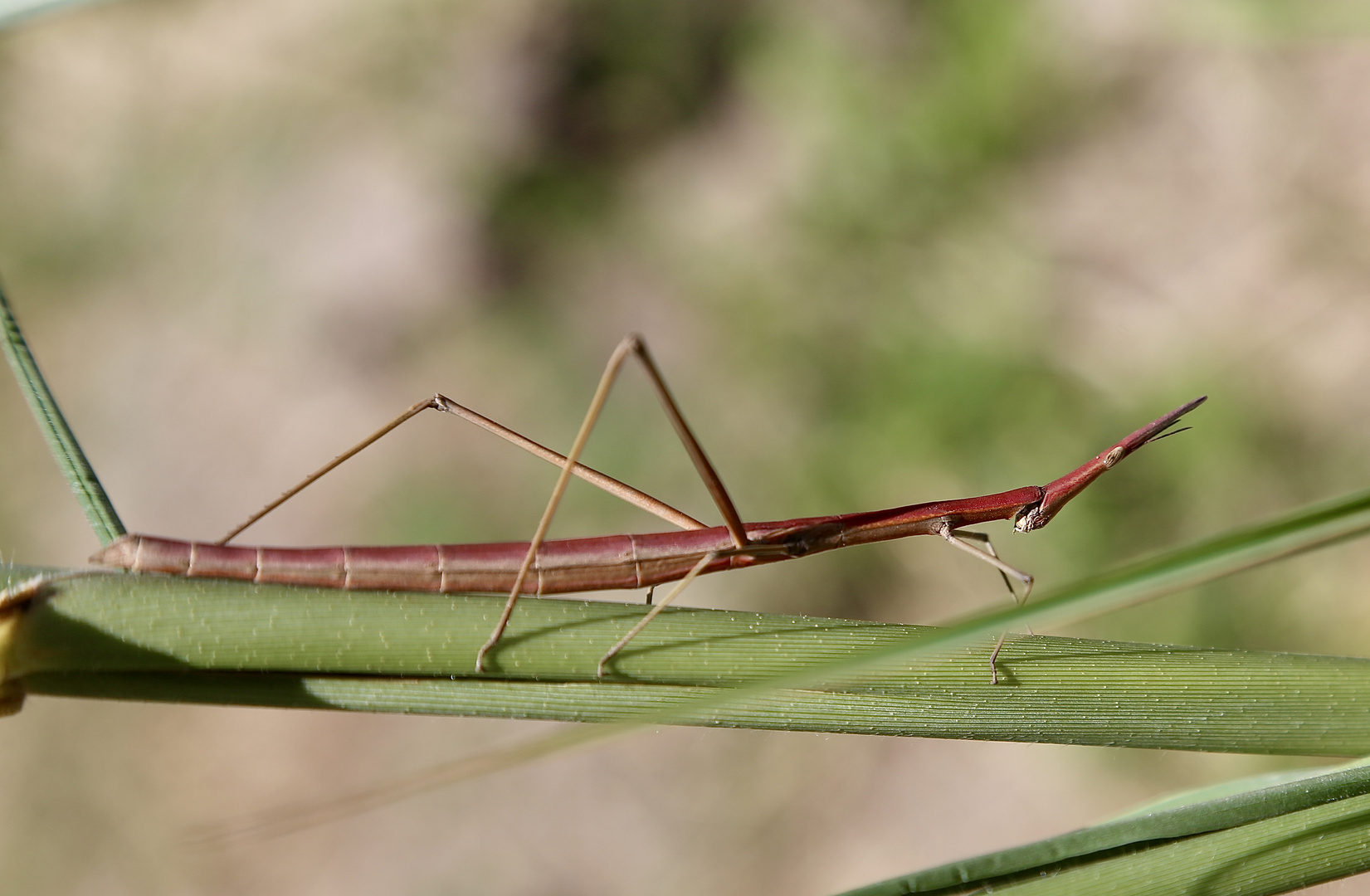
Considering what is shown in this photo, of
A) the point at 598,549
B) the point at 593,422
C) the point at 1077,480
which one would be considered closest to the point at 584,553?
the point at 598,549

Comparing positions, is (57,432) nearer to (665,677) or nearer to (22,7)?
(22,7)

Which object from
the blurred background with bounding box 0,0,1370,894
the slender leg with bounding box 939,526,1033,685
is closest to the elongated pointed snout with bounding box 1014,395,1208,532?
the slender leg with bounding box 939,526,1033,685

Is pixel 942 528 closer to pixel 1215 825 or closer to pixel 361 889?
pixel 1215 825

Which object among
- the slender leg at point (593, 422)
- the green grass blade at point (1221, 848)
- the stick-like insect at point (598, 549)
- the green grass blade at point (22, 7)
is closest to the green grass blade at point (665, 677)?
the stick-like insect at point (598, 549)

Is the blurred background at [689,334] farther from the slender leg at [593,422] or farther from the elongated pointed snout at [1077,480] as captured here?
the slender leg at [593,422]

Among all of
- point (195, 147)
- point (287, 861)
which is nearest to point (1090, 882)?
point (287, 861)

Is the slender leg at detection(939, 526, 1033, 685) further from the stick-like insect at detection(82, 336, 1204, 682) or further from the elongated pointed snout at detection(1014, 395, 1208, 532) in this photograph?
the elongated pointed snout at detection(1014, 395, 1208, 532)
